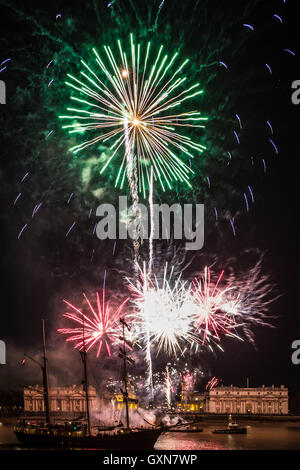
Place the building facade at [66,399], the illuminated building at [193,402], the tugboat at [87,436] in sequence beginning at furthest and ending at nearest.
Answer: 1. the illuminated building at [193,402]
2. the building facade at [66,399]
3. the tugboat at [87,436]

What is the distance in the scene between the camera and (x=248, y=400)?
597 feet

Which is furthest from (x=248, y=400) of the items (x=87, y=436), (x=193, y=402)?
(x=87, y=436)

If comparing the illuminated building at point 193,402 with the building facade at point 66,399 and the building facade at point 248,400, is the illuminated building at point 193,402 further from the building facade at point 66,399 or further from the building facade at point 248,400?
the building facade at point 66,399

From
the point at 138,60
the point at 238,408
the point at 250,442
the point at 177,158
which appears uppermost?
the point at 138,60

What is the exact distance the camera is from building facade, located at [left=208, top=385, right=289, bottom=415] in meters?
178

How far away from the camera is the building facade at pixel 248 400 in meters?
178

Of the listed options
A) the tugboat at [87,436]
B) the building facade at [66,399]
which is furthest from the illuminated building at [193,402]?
the tugboat at [87,436]

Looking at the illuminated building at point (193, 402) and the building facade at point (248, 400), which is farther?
the illuminated building at point (193, 402)

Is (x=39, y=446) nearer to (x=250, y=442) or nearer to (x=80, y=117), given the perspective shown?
(x=250, y=442)

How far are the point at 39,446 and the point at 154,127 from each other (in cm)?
4269

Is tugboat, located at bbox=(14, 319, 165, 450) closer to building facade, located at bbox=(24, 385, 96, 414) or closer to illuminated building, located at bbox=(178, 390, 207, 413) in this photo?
building facade, located at bbox=(24, 385, 96, 414)

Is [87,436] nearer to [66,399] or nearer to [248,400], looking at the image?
[66,399]
